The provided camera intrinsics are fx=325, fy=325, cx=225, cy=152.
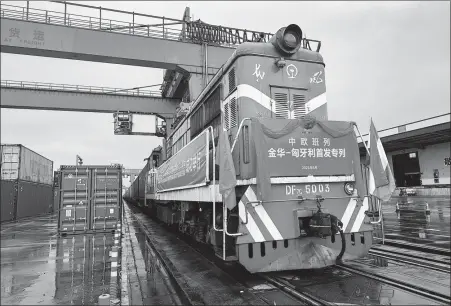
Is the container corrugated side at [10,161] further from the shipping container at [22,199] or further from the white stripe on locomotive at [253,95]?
the white stripe on locomotive at [253,95]

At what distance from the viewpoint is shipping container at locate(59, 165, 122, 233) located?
11227 millimetres

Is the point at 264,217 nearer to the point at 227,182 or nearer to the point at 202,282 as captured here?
the point at 227,182

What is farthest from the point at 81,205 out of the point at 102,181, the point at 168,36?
the point at 168,36

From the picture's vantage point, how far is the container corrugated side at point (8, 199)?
15.9m

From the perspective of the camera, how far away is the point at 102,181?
38.9ft

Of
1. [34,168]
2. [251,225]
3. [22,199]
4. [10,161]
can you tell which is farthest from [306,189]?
[34,168]

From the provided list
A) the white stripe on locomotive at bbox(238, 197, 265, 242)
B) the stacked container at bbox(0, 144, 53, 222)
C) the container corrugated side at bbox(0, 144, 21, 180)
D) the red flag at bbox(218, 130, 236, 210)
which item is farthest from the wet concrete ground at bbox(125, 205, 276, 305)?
the container corrugated side at bbox(0, 144, 21, 180)

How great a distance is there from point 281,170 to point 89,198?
9023 millimetres

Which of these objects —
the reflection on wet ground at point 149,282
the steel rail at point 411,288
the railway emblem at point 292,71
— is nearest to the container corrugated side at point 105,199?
the reflection on wet ground at point 149,282

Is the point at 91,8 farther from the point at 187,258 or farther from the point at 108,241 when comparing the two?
the point at 187,258

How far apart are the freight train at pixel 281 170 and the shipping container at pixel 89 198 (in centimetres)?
688

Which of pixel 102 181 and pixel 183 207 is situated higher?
pixel 102 181

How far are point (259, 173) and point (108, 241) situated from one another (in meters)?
6.56

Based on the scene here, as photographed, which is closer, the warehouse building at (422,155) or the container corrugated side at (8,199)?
the container corrugated side at (8,199)
